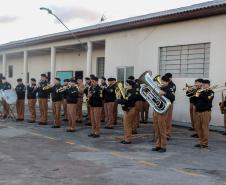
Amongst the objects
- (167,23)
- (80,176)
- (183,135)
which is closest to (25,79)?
(167,23)

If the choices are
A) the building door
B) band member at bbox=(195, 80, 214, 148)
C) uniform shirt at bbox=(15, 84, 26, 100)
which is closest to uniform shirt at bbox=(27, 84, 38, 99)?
uniform shirt at bbox=(15, 84, 26, 100)

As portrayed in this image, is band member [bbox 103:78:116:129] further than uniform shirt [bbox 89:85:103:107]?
Yes

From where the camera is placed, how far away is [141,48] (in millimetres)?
18062

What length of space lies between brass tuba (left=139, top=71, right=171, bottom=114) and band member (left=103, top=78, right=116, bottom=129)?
4181 mm

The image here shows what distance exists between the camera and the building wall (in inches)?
573

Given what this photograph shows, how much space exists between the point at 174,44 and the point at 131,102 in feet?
17.4

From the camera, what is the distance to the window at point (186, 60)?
50.4ft

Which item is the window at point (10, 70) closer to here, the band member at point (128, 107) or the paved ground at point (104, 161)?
the paved ground at point (104, 161)

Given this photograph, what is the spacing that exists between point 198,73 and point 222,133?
2.86 metres

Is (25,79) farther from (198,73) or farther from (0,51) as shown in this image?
(198,73)

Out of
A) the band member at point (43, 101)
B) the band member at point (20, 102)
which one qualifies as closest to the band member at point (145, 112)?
the band member at point (43, 101)

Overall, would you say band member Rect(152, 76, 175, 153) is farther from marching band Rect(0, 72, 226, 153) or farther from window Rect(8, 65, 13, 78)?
window Rect(8, 65, 13, 78)

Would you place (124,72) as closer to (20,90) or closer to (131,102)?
(20,90)

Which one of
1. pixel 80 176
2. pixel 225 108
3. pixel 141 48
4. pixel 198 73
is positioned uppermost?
pixel 141 48
